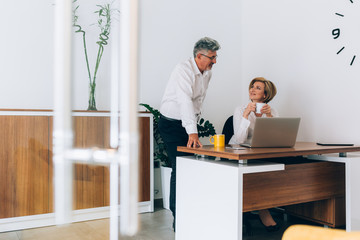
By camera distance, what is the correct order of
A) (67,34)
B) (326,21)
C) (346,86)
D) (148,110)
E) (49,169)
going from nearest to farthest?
(67,34)
(49,169)
(346,86)
(326,21)
(148,110)

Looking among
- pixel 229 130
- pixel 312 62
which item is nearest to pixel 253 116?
pixel 229 130

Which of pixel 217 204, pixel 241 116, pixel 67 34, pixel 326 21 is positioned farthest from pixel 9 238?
pixel 326 21

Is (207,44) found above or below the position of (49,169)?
above

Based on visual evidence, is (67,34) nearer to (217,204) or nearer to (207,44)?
(217,204)

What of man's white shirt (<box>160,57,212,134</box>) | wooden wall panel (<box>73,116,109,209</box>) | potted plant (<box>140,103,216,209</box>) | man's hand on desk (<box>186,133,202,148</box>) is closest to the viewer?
man's hand on desk (<box>186,133,202,148</box>)

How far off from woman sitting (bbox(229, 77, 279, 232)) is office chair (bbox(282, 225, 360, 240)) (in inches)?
62.4

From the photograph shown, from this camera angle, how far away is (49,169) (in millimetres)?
2717

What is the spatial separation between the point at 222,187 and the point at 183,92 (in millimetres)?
836

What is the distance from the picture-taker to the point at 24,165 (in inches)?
104

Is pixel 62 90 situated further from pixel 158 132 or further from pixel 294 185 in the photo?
pixel 158 132

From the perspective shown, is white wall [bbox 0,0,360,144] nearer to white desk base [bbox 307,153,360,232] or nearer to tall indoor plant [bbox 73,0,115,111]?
tall indoor plant [bbox 73,0,115,111]

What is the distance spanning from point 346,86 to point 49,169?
2.71 m

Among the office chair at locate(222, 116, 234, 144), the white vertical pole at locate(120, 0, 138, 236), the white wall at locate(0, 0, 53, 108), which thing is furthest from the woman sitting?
the white vertical pole at locate(120, 0, 138, 236)

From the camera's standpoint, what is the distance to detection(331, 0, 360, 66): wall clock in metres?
2.85
